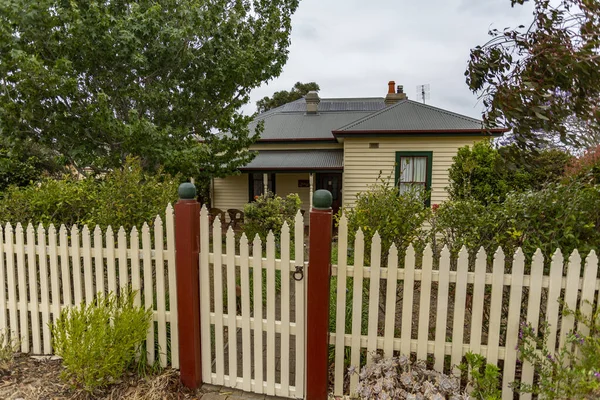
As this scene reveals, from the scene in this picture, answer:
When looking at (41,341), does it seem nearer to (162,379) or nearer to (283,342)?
(162,379)

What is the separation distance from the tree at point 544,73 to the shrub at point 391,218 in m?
0.94

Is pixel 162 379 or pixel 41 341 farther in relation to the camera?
pixel 41 341

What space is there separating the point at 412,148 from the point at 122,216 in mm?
9936

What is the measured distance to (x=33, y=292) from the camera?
10.9ft

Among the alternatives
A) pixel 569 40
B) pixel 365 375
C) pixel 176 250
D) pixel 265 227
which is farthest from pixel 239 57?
pixel 365 375

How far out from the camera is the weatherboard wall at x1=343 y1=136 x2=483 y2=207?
1119 cm

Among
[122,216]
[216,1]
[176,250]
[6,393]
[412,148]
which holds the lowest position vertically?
[6,393]

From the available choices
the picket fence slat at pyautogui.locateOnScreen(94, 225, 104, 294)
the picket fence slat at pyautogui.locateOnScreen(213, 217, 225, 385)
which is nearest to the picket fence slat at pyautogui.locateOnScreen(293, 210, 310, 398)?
the picket fence slat at pyautogui.locateOnScreen(213, 217, 225, 385)

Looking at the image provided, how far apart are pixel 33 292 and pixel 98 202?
102cm

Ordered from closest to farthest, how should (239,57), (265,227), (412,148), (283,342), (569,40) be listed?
1. (569,40)
2. (283,342)
3. (239,57)
4. (265,227)
5. (412,148)

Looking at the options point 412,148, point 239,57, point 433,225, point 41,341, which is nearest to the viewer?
point 433,225

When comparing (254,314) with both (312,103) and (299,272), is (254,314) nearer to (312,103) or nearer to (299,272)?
(299,272)

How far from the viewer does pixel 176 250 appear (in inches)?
110

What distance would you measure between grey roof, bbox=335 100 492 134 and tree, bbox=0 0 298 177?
448 cm
